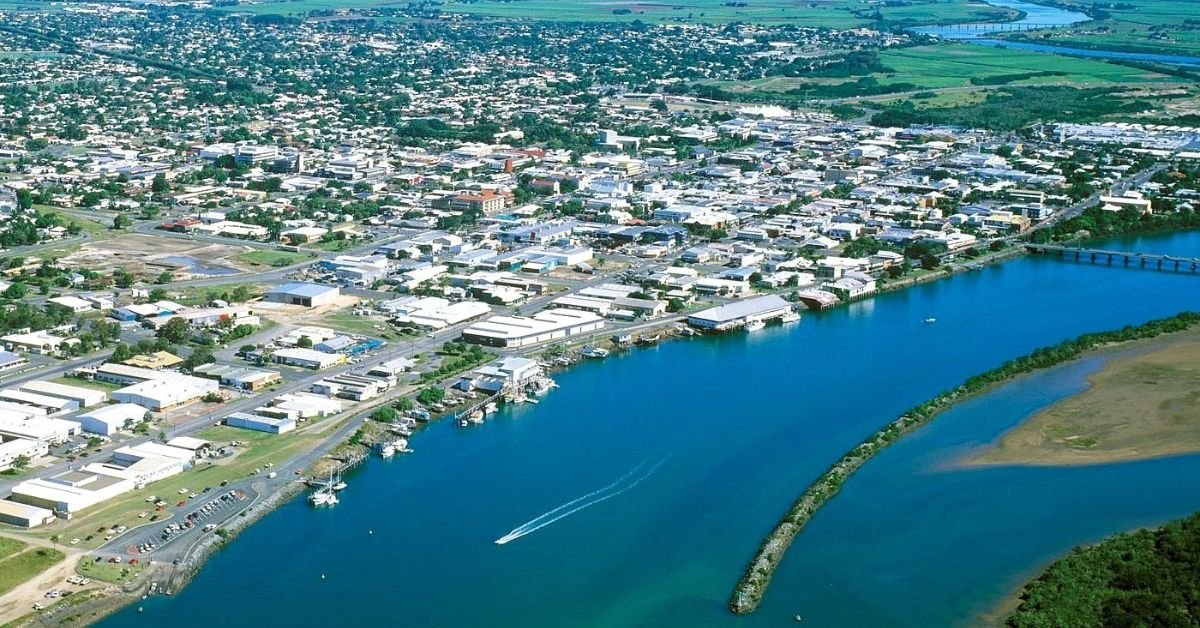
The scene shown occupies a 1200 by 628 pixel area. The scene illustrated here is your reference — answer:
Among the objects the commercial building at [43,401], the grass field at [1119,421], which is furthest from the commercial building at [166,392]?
the grass field at [1119,421]

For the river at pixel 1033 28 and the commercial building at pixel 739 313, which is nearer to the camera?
the commercial building at pixel 739 313

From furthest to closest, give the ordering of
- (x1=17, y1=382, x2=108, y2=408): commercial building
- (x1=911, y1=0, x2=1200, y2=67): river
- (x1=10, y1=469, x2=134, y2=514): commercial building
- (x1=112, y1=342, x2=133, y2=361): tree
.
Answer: (x1=911, y1=0, x2=1200, y2=67): river < (x1=112, y1=342, x2=133, y2=361): tree < (x1=17, y1=382, x2=108, y2=408): commercial building < (x1=10, y1=469, x2=134, y2=514): commercial building

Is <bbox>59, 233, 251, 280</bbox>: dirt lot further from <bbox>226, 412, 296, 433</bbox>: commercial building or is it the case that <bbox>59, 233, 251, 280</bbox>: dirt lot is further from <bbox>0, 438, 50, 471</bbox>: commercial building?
<bbox>0, 438, 50, 471</bbox>: commercial building

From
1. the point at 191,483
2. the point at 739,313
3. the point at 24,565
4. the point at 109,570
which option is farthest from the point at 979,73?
the point at 24,565

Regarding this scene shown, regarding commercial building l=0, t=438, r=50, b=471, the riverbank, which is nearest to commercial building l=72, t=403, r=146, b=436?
commercial building l=0, t=438, r=50, b=471

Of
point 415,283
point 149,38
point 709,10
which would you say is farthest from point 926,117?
point 709,10

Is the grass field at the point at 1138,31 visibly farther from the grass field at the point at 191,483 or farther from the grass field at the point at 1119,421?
the grass field at the point at 191,483
